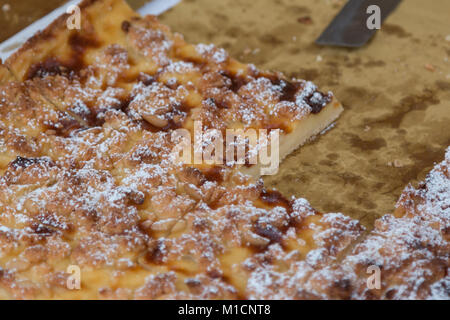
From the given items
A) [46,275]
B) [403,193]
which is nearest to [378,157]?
[403,193]

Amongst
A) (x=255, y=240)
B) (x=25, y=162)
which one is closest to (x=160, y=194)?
(x=255, y=240)

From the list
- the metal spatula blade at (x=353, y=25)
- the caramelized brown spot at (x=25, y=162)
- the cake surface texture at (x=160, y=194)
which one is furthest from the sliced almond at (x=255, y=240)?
the metal spatula blade at (x=353, y=25)

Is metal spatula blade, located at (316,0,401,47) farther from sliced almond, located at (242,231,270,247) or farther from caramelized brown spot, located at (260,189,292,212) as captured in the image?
sliced almond, located at (242,231,270,247)

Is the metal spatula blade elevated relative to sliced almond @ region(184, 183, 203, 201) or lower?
elevated

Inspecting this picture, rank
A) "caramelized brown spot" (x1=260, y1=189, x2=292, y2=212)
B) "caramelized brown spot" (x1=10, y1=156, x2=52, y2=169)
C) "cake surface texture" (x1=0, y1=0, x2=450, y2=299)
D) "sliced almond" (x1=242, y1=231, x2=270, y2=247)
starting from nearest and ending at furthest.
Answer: "cake surface texture" (x1=0, y1=0, x2=450, y2=299), "sliced almond" (x1=242, y1=231, x2=270, y2=247), "caramelized brown spot" (x1=260, y1=189, x2=292, y2=212), "caramelized brown spot" (x1=10, y1=156, x2=52, y2=169)

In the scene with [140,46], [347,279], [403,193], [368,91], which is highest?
[140,46]

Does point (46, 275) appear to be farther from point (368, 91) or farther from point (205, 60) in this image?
point (368, 91)

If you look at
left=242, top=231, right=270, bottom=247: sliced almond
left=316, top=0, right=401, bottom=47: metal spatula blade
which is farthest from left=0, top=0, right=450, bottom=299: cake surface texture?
left=316, top=0, right=401, bottom=47: metal spatula blade

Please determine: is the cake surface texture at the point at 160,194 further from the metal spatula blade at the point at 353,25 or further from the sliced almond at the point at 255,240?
the metal spatula blade at the point at 353,25

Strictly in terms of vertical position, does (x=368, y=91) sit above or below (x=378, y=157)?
above
